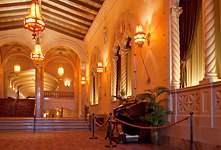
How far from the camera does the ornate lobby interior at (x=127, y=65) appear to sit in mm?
6129

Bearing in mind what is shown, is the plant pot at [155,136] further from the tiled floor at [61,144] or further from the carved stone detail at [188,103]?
the carved stone detail at [188,103]

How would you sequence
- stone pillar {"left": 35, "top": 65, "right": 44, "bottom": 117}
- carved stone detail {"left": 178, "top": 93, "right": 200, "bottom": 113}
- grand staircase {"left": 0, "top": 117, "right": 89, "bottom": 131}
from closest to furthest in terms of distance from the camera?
1. carved stone detail {"left": 178, "top": 93, "right": 200, "bottom": 113}
2. grand staircase {"left": 0, "top": 117, "right": 89, "bottom": 131}
3. stone pillar {"left": 35, "top": 65, "right": 44, "bottom": 117}

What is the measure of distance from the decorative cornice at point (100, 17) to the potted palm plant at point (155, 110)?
20.8 feet

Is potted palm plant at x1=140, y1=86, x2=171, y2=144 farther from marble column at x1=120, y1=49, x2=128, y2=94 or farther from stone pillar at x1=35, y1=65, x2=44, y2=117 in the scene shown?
stone pillar at x1=35, y1=65, x2=44, y2=117

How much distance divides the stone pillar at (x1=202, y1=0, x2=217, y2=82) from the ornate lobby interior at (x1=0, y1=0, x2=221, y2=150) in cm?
2

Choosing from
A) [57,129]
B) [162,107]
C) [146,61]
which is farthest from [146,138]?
[57,129]

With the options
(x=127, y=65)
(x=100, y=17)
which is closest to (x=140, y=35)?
(x=127, y=65)

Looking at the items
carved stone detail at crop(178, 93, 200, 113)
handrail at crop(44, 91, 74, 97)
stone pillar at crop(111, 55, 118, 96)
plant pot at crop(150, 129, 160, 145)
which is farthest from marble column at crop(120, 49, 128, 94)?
handrail at crop(44, 91, 74, 97)

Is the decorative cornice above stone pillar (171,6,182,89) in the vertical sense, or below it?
above

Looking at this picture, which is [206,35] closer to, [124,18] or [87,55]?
[124,18]

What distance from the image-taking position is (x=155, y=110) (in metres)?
7.13

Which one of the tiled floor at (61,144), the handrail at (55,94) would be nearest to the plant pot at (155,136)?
the tiled floor at (61,144)

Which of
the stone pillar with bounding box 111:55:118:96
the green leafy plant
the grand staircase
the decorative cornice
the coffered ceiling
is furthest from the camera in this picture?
the coffered ceiling

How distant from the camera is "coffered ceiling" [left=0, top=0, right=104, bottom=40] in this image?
1486 cm
